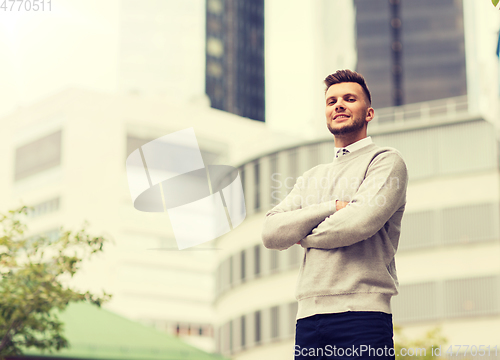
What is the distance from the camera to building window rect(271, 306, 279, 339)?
30.7 meters

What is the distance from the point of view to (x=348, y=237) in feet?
8.20

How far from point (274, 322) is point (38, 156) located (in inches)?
2119

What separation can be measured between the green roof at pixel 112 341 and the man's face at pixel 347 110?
1440 centimetres

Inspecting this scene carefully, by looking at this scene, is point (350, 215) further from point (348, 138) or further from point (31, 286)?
point (31, 286)

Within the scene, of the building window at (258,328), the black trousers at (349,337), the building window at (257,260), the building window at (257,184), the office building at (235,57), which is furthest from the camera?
the office building at (235,57)

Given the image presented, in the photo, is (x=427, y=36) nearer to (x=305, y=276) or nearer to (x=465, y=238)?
(x=465, y=238)

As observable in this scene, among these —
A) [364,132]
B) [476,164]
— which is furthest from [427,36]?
[364,132]

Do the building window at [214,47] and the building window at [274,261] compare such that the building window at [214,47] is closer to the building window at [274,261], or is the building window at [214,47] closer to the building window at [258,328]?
the building window at [274,261]

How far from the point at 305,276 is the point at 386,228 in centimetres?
39

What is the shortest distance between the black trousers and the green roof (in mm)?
14388

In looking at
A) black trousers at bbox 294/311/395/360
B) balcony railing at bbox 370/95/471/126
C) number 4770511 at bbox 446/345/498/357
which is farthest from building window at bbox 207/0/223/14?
black trousers at bbox 294/311/395/360

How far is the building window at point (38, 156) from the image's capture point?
7456 centimetres

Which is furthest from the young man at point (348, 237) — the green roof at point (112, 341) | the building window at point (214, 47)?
the building window at point (214, 47)

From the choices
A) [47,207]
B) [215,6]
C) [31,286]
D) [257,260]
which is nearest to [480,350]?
[257,260]
